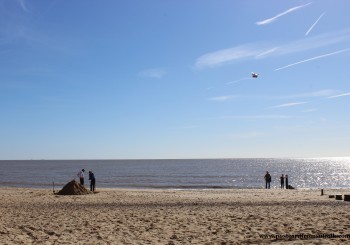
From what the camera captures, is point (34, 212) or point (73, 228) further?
point (34, 212)

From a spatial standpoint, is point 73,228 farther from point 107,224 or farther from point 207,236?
point 207,236

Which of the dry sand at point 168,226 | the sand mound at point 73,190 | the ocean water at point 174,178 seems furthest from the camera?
the ocean water at point 174,178

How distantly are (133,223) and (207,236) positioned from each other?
3.30 metres

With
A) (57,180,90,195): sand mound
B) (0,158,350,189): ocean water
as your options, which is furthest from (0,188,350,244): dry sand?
(0,158,350,189): ocean water

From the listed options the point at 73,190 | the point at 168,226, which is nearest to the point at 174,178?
the point at 73,190

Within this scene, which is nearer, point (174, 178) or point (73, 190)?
point (73, 190)

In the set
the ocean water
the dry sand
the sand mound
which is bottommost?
the ocean water

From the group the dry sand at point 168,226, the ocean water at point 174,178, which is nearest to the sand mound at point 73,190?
the dry sand at point 168,226

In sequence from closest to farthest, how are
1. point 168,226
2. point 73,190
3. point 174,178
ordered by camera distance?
point 168,226, point 73,190, point 174,178

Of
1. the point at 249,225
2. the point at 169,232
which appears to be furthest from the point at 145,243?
the point at 249,225

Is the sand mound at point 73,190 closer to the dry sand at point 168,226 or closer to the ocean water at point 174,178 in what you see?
the dry sand at point 168,226

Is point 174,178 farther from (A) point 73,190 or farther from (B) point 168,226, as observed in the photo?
(B) point 168,226

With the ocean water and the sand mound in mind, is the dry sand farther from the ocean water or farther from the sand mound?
the ocean water

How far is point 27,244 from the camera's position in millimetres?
9578
